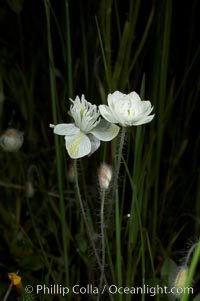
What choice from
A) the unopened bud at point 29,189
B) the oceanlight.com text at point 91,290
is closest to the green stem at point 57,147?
the oceanlight.com text at point 91,290

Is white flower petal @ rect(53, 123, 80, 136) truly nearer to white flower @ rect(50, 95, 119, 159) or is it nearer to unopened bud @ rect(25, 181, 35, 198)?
white flower @ rect(50, 95, 119, 159)

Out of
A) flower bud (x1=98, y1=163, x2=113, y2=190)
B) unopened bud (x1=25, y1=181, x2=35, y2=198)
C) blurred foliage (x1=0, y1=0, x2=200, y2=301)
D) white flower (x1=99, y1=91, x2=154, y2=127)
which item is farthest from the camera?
unopened bud (x1=25, y1=181, x2=35, y2=198)

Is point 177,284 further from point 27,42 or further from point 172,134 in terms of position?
point 27,42

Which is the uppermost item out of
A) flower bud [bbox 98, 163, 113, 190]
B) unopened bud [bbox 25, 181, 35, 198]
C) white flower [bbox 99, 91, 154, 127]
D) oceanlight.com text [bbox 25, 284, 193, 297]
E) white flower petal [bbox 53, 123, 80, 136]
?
unopened bud [bbox 25, 181, 35, 198]

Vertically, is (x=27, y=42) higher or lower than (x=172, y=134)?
higher

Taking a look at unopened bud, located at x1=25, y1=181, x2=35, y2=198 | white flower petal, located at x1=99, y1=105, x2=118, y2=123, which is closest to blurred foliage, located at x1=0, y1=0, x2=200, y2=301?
unopened bud, located at x1=25, y1=181, x2=35, y2=198

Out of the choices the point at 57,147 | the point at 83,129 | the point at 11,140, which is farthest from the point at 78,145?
the point at 11,140

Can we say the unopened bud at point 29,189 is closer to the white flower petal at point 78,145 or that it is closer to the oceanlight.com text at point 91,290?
the oceanlight.com text at point 91,290

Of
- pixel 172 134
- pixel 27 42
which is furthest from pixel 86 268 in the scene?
pixel 27 42
